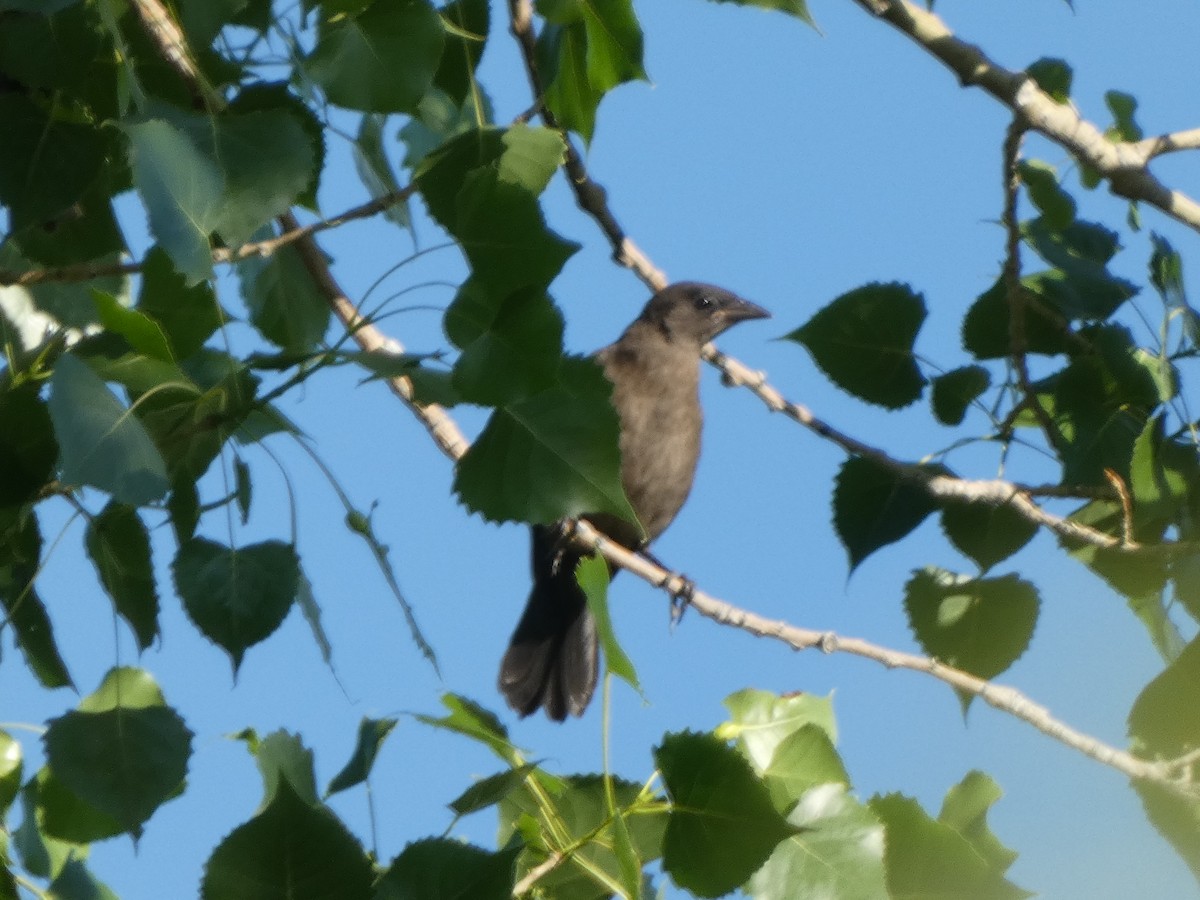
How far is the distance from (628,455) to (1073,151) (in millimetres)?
2284

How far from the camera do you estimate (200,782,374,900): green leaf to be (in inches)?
51.9

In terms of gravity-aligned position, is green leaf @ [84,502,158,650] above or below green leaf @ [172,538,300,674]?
above

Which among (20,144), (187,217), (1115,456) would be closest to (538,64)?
(20,144)

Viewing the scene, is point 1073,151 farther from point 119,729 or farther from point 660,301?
point 660,301

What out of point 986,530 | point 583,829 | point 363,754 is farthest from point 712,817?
point 986,530

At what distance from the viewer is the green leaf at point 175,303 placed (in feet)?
5.66

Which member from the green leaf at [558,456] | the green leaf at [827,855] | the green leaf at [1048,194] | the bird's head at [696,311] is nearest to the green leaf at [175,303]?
the green leaf at [558,456]

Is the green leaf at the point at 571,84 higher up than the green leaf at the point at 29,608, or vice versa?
the green leaf at the point at 571,84

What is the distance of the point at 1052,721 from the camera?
6.74 ft

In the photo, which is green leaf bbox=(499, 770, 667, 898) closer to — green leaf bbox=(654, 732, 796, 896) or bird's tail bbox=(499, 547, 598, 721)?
green leaf bbox=(654, 732, 796, 896)

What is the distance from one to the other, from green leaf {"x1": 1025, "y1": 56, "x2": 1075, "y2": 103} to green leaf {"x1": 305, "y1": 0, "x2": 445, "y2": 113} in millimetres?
1153

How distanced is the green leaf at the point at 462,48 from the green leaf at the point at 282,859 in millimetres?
1082

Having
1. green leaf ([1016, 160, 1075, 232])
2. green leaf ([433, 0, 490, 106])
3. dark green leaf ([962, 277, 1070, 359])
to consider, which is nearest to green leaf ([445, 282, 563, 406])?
green leaf ([433, 0, 490, 106])

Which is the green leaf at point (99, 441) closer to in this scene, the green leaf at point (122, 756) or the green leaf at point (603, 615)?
the green leaf at point (603, 615)
